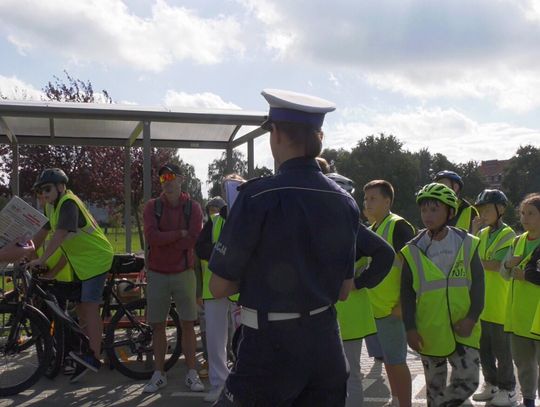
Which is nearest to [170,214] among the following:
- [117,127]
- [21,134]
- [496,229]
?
[117,127]

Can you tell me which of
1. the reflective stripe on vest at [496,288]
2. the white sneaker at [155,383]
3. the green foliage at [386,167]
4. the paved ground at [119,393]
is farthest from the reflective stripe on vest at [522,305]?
the green foliage at [386,167]

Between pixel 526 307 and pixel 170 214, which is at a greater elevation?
pixel 170 214

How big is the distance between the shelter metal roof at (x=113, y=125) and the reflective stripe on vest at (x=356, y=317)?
10.5 ft

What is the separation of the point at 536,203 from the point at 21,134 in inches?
258

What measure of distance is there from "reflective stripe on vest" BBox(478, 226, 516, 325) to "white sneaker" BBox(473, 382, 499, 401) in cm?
59

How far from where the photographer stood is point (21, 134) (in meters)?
8.75

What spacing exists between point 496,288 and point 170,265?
2989 millimetres

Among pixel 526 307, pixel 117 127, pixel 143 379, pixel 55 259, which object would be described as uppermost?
pixel 117 127

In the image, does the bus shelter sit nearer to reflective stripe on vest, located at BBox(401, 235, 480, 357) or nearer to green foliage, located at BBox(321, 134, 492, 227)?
reflective stripe on vest, located at BBox(401, 235, 480, 357)

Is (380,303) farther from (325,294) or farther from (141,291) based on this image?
(141,291)

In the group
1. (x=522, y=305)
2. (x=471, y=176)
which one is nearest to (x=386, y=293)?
(x=522, y=305)

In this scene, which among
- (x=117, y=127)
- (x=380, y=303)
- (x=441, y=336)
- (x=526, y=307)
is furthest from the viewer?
(x=117, y=127)

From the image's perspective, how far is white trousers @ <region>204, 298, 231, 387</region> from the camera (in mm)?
5723

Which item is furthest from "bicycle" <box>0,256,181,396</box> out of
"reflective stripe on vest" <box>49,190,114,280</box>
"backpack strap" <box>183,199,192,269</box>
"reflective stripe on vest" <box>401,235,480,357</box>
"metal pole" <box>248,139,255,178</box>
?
"reflective stripe on vest" <box>401,235,480,357</box>
